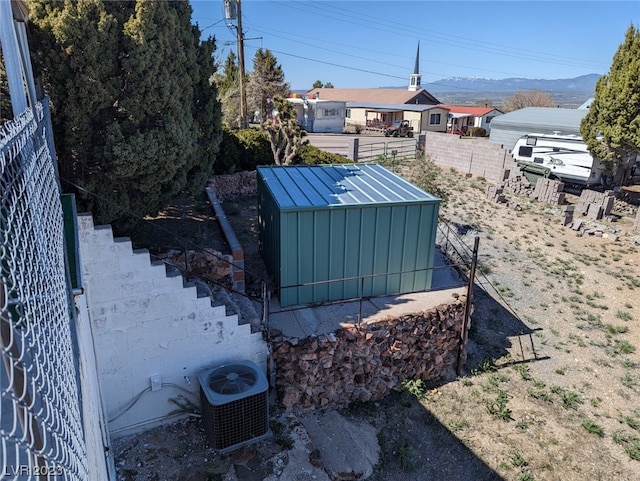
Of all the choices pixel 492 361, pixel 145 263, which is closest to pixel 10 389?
pixel 145 263

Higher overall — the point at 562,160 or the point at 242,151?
the point at 242,151

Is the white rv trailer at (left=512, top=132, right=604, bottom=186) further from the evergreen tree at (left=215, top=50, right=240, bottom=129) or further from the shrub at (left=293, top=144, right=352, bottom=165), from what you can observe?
the evergreen tree at (left=215, top=50, right=240, bottom=129)

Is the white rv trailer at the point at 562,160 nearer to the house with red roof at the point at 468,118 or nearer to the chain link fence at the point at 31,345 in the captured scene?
the house with red roof at the point at 468,118

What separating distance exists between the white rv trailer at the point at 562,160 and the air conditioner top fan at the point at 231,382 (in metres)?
17.5

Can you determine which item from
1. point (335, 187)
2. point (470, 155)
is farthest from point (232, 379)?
point (470, 155)

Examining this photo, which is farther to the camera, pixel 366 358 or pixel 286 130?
pixel 286 130

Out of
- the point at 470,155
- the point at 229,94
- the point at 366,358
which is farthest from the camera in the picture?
the point at 229,94

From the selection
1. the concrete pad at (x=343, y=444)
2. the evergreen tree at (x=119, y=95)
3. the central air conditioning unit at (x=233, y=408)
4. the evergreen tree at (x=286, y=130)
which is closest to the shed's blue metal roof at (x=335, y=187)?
the evergreen tree at (x=119, y=95)

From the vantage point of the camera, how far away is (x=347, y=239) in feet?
24.8

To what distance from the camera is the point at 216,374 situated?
19.4 feet

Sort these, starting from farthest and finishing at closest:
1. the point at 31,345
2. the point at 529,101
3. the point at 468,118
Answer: the point at 529,101
the point at 468,118
the point at 31,345

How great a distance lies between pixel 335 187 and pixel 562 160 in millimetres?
15416

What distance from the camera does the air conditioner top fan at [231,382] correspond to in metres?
5.57

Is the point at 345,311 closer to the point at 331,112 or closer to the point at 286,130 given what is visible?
the point at 286,130
